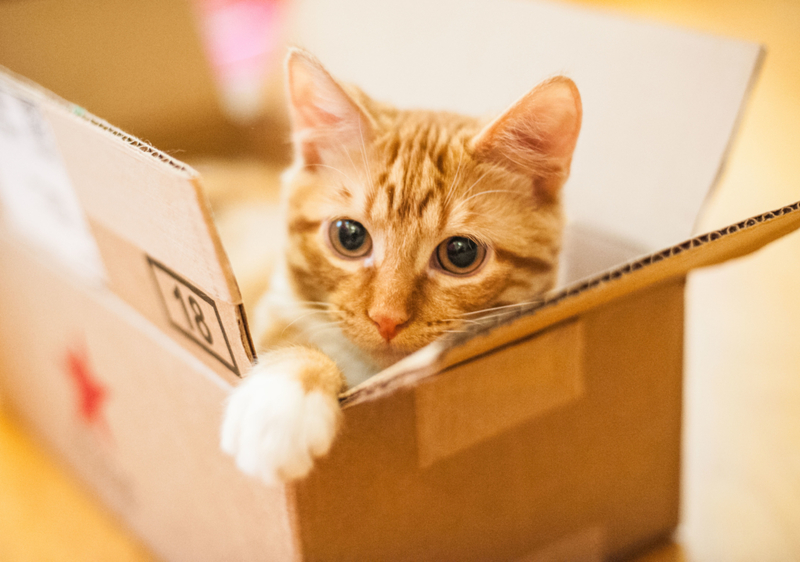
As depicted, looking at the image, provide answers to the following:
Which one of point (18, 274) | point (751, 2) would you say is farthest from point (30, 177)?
point (751, 2)

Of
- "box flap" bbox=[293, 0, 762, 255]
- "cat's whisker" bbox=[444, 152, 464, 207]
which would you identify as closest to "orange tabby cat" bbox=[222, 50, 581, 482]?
"cat's whisker" bbox=[444, 152, 464, 207]

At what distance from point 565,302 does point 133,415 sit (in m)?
0.69

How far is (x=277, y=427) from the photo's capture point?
1.99 ft

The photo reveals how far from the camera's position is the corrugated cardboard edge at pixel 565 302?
572mm

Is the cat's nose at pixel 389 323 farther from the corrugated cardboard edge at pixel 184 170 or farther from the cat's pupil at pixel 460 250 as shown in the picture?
the corrugated cardboard edge at pixel 184 170

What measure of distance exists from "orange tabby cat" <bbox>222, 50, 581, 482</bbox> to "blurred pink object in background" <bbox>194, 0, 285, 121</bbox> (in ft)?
2.68

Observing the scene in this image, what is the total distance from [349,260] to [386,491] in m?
0.33

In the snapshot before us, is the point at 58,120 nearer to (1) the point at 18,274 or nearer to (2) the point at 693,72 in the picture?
(1) the point at 18,274

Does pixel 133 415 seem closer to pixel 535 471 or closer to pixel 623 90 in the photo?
pixel 535 471

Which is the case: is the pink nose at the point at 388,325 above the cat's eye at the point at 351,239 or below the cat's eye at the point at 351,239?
below

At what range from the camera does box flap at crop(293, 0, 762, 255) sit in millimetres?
955

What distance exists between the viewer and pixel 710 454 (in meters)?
1.28

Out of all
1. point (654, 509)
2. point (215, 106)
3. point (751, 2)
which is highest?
point (215, 106)

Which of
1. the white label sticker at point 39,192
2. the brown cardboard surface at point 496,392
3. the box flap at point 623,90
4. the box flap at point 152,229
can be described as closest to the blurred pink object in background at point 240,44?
the box flap at point 623,90
